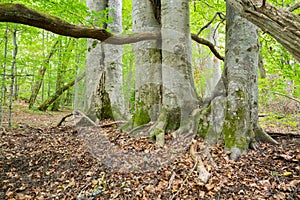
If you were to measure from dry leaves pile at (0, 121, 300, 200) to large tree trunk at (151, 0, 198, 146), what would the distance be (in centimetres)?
58

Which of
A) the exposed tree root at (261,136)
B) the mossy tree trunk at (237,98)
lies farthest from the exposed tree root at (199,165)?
the exposed tree root at (261,136)

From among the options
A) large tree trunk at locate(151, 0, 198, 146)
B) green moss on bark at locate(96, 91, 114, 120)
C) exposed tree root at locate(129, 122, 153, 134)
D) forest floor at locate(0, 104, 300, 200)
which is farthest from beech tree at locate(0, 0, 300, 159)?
green moss on bark at locate(96, 91, 114, 120)

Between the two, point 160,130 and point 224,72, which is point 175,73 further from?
point 160,130

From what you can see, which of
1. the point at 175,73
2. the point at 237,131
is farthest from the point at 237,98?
the point at 175,73

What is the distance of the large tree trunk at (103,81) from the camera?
5641 mm

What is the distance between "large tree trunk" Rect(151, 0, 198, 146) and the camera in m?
3.61

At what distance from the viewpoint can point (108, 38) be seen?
2930 mm

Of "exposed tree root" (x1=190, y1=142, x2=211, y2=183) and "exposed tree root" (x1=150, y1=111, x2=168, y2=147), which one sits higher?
"exposed tree root" (x1=150, y1=111, x2=168, y2=147)

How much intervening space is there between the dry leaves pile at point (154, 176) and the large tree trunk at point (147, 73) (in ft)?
2.36

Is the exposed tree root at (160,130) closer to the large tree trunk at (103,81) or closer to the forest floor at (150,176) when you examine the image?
the forest floor at (150,176)

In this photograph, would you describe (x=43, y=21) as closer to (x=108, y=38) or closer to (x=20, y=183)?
(x=108, y=38)

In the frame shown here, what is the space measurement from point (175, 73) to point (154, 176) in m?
1.89

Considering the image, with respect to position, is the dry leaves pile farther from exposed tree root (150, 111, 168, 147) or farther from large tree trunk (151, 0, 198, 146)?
large tree trunk (151, 0, 198, 146)

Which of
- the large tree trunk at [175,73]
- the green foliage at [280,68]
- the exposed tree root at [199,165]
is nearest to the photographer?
the exposed tree root at [199,165]
